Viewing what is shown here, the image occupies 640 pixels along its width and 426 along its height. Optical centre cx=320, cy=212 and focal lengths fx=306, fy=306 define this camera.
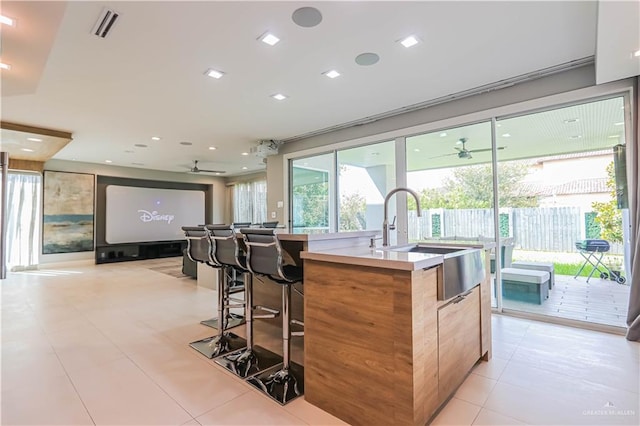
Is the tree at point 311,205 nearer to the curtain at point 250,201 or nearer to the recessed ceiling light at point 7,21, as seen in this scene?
the curtain at point 250,201

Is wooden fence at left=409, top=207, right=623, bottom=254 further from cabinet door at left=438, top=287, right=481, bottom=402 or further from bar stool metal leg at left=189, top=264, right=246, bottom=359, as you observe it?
bar stool metal leg at left=189, top=264, right=246, bottom=359

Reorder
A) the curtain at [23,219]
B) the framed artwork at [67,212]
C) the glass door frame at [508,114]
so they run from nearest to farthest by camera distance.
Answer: the glass door frame at [508,114] < the curtain at [23,219] < the framed artwork at [67,212]

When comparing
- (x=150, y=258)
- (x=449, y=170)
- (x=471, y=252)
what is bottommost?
(x=150, y=258)

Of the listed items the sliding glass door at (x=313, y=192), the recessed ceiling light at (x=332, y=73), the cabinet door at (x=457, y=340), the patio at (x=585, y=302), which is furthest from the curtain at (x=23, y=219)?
the patio at (x=585, y=302)

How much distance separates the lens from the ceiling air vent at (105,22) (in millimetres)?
2398

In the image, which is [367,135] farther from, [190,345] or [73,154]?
[73,154]

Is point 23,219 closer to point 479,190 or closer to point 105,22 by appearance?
point 105,22

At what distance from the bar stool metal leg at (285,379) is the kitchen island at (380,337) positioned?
18 centimetres

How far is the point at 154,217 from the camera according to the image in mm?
10109

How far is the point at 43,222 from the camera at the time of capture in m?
7.98

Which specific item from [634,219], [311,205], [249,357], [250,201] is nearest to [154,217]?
[250,201]

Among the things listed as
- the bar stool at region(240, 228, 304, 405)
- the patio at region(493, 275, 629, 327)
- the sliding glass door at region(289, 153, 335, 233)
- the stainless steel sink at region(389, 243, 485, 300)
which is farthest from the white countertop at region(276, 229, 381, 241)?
the sliding glass door at region(289, 153, 335, 233)

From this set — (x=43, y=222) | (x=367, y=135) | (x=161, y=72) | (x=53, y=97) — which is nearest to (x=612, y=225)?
(x=367, y=135)

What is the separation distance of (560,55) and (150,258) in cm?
1096
